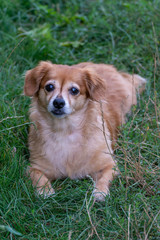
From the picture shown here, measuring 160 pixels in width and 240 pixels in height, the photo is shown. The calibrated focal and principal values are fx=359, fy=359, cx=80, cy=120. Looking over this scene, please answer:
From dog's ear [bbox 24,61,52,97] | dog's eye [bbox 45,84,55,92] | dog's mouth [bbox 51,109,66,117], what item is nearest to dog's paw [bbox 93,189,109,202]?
dog's mouth [bbox 51,109,66,117]

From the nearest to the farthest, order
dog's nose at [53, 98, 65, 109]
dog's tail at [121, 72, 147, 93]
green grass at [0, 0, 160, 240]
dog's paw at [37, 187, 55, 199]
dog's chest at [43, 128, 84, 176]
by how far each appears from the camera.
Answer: green grass at [0, 0, 160, 240]
dog's paw at [37, 187, 55, 199]
dog's nose at [53, 98, 65, 109]
dog's chest at [43, 128, 84, 176]
dog's tail at [121, 72, 147, 93]

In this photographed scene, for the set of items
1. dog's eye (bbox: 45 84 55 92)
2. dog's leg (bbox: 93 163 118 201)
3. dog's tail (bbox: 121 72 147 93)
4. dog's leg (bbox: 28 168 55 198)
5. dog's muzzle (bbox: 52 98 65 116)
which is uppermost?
dog's eye (bbox: 45 84 55 92)

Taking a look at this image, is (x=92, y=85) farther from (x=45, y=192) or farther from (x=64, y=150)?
(x=45, y=192)

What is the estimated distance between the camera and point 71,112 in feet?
10.9

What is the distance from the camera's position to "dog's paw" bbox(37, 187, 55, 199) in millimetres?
2996

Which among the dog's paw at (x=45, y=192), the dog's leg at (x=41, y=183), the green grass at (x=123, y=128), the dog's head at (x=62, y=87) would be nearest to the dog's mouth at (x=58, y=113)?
the dog's head at (x=62, y=87)

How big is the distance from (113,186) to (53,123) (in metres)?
Answer: 0.82

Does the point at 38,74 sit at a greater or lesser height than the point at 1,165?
greater

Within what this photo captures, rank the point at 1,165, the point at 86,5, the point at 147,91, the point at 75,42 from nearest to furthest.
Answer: the point at 1,165
the point at 147,91
the point at 75,42
the point at 86,5

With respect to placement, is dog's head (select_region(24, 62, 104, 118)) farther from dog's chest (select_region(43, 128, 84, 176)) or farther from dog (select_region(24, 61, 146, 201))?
dog's chest (select_region(43, 128, 84, 176))

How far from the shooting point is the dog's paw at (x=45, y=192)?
2996 mm

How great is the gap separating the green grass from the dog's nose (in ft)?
1.26

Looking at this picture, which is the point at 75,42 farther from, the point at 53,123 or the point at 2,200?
the point at 2,200

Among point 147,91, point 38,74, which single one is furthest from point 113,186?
point 147,91
